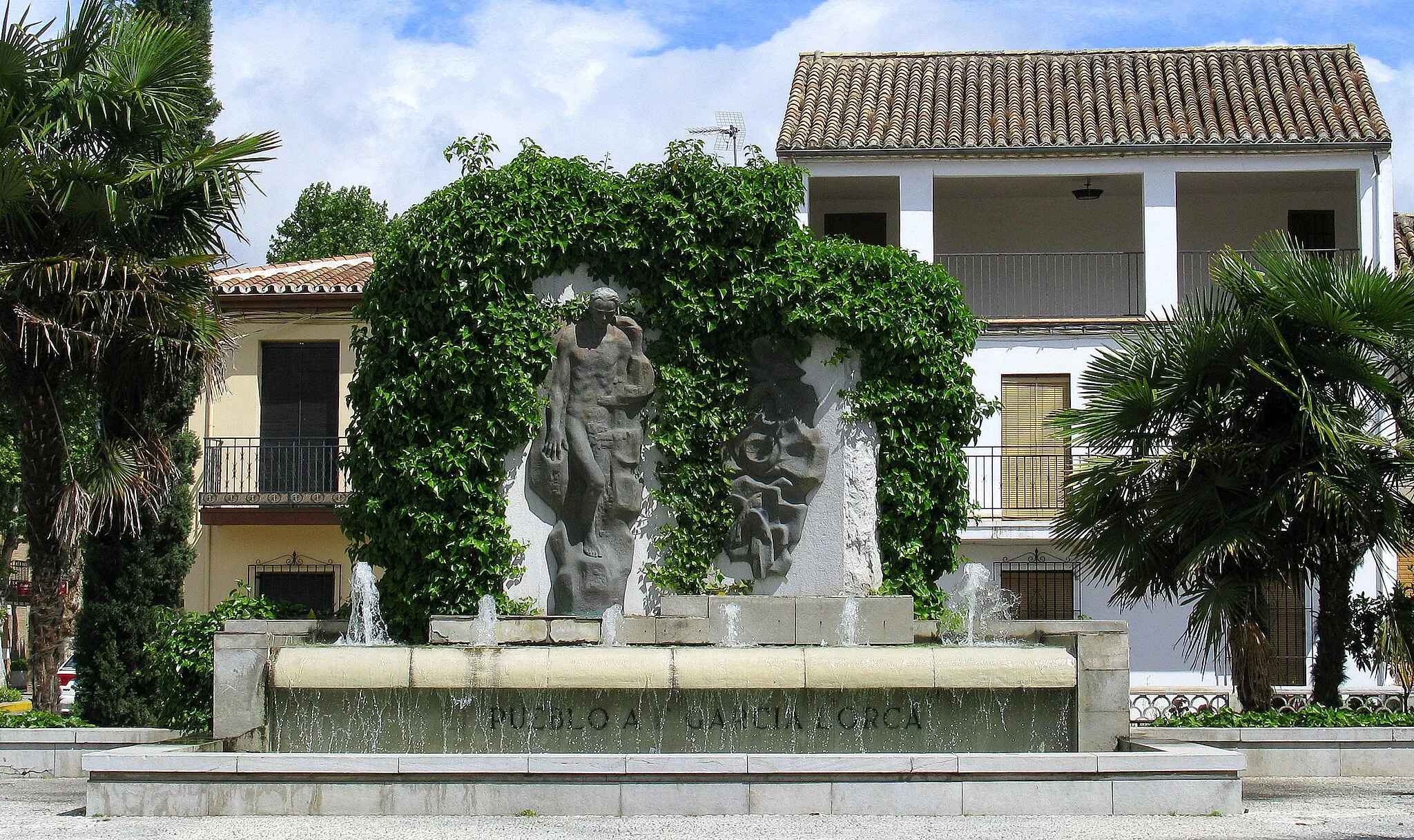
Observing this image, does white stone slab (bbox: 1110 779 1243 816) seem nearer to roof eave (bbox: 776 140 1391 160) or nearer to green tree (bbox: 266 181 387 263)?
roof eave (bbox: 776 140 1391 160)

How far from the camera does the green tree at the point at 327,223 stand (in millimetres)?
39312

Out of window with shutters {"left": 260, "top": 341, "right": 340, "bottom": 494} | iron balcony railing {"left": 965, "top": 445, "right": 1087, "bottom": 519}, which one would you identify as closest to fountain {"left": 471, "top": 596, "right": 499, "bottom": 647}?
Answer: iron balcony railing {"left": 965, "top": 445, "right": 1087, "bottom": 519}

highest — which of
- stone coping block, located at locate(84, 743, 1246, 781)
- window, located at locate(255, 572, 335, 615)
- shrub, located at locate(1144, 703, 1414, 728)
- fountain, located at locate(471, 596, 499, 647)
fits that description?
fountain, located at locate(471, 596, 499, 647)

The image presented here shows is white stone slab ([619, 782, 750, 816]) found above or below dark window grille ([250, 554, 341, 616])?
below

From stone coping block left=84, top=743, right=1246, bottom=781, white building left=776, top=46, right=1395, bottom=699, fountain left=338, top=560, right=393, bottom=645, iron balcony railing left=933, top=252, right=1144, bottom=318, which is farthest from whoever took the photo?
iron balcony railing left=933, top=252, right=1144, bottom=318

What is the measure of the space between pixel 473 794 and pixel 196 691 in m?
5.45

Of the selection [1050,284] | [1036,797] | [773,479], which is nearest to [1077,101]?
[1050,284]

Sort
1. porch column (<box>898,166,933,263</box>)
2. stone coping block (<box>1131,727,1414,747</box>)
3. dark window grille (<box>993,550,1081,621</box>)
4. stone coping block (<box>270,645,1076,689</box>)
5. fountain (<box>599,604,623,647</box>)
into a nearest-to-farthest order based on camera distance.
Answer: stone coping block (<box>270,645,1076,689</box>) → stone coping block (<box>1131,727,1414,747</box>) → fountain (<box>599,604,623,647</box>) → porch column (<box>898,166,933,263</box>) → dark window grille (<box>993,550,1081,621</box>)

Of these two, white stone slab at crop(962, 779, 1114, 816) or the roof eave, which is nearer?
white stone slab at crop(962, 779, 1114, 816)

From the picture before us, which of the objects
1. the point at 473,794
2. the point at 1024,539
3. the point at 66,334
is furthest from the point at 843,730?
the point at 1024,539

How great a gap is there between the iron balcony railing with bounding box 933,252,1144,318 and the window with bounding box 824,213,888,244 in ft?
3.82

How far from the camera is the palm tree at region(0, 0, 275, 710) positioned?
585 inches

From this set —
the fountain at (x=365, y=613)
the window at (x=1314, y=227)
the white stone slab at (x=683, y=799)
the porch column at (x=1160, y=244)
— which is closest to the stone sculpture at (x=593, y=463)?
the fountain at (x=365, y=613)

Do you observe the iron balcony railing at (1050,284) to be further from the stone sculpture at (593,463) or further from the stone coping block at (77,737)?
the stone coping block at (77,737)
